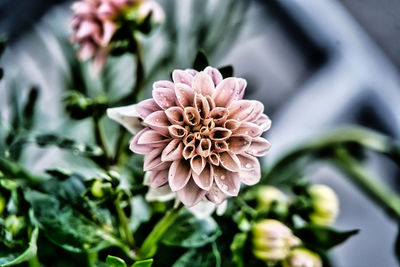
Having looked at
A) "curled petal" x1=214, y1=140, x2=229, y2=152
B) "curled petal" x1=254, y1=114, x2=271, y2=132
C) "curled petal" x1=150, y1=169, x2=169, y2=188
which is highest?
"curled petal" x1=254, y1=114, x2=271, y2=132

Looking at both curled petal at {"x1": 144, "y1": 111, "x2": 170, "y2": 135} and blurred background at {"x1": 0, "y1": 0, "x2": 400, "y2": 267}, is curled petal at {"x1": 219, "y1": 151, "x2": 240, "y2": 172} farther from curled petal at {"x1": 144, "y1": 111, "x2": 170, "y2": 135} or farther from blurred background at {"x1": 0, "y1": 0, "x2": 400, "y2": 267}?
blurred background at {"x1": 0, "y1": 0, "x2": 400, "y2": 267}

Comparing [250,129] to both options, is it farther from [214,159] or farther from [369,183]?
[369,183]

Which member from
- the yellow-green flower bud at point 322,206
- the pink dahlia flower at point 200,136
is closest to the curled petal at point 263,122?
the pink dahlia flower at point 200,136

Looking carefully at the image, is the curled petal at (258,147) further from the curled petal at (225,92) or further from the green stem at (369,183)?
the green stem at (369,183)

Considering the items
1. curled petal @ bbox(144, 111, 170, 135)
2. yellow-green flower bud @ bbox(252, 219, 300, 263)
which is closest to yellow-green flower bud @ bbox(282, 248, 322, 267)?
yellow-green flower bud @ bbox(252, 219, 300, 263)

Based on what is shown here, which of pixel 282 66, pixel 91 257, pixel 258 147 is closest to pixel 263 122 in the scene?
pixel 258 147

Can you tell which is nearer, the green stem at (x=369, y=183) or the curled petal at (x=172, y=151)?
the curled petal at (x=172, y=151)

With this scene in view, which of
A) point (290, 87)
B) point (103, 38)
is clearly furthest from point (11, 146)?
point (290, 87)

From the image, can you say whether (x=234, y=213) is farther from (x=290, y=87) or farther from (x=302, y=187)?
(x=290, y=87)
